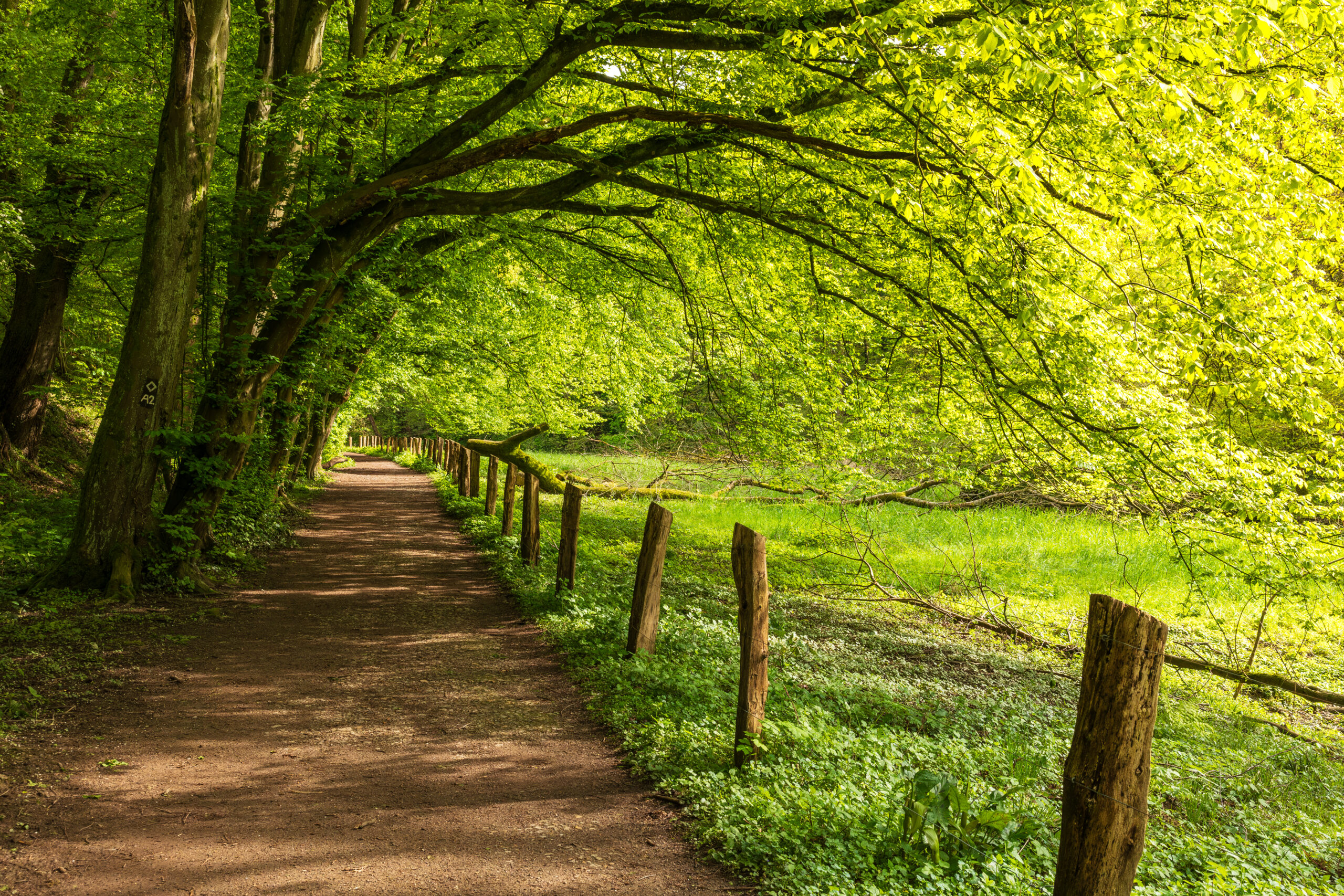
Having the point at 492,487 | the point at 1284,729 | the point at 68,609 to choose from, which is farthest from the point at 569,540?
the point at 1284,729

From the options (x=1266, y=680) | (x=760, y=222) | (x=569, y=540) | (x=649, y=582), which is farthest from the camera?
(x=569, y=540)

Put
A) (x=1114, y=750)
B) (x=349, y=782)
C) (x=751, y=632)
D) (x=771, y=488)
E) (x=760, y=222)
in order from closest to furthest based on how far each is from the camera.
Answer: (x=1114, y=750) < (x=349, y=782) < (x=751, y=632) < (x=760, y=222) < (x=771, y=488)

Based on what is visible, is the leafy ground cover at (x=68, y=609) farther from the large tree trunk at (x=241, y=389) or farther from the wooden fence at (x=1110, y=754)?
the wooden fence at (x=1110, y=754)

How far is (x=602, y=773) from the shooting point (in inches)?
197

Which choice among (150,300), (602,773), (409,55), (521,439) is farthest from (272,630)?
(521,439)

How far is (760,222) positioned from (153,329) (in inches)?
256

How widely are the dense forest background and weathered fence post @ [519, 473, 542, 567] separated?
229 centimetres

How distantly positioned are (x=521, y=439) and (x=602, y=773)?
14.7m

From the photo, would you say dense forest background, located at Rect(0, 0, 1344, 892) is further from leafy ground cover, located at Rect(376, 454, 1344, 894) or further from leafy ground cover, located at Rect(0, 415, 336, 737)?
leafy ground cover, located at Rect(376, 454, 1344, 894)

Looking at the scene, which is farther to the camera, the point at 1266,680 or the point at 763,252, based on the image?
the point at 763,252

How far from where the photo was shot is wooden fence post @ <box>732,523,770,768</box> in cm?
504

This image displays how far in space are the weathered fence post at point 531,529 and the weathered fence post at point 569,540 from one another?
1693mm

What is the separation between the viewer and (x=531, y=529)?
11.3 metres

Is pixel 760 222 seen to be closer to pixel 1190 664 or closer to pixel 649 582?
pixel 649 582
